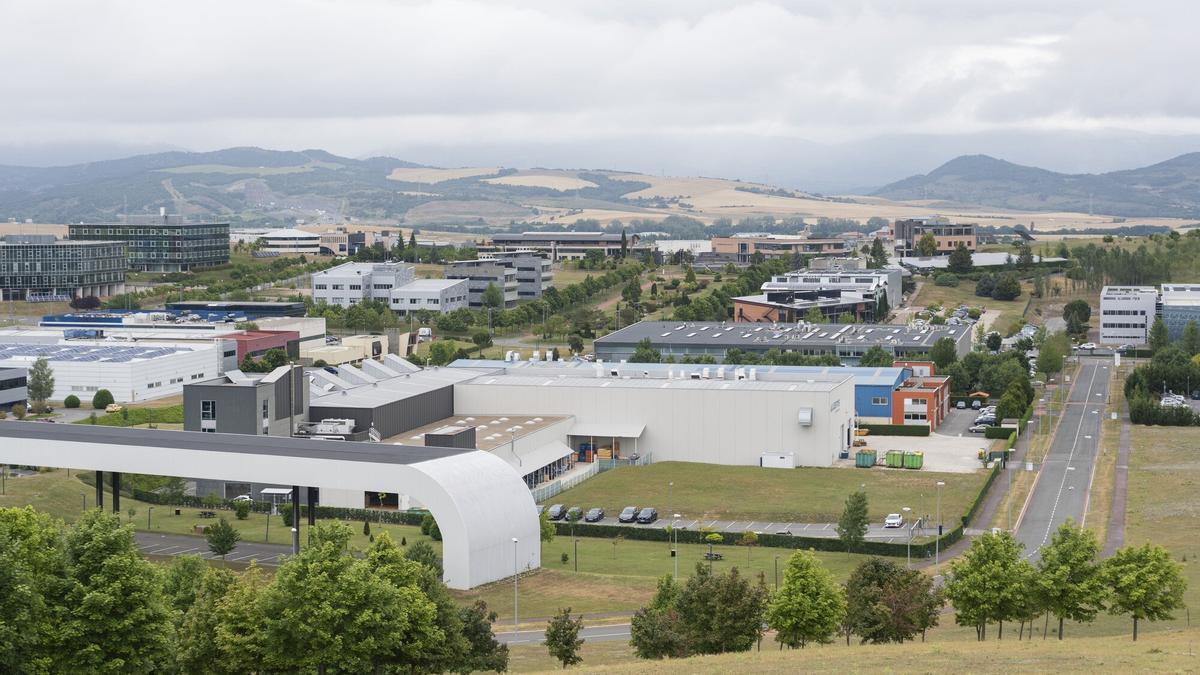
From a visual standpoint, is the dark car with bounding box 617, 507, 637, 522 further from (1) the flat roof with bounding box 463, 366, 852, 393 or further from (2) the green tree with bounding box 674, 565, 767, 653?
(2) the green tree with bounding box 674, 565, 767, 653

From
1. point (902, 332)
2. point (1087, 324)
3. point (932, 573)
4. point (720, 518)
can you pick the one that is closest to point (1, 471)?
point (720, 518)

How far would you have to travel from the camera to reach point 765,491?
49.3 metres

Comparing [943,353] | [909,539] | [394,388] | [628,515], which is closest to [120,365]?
[394,388]

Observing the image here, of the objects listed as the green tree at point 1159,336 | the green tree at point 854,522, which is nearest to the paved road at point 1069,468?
the green tree at point 854,522

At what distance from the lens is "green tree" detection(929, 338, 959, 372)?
3022 inches

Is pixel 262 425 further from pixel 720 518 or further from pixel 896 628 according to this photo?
pixel 896 628

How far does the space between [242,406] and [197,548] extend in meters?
9.33

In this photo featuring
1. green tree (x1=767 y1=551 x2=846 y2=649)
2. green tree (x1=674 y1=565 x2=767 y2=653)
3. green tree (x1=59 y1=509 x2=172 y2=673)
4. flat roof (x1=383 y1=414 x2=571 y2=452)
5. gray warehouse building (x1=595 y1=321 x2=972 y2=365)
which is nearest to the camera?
green tree (x1=59 y1=509 x2=172 y2=673)

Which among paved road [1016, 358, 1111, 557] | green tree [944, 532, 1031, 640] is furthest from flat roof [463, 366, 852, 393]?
green tree [944, 532, 1031, 640]

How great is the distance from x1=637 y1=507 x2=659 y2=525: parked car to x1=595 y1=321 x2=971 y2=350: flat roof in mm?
37504

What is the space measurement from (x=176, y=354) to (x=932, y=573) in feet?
154

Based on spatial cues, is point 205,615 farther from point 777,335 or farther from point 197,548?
point 777,335

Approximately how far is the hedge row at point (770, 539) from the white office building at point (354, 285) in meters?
66.5

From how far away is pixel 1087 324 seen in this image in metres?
102
